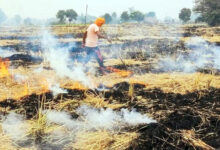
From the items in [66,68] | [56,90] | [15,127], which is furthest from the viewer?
[66,68]

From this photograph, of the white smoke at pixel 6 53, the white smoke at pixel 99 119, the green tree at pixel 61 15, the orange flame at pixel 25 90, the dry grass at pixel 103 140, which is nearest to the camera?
the dry grass at pixel 103 140

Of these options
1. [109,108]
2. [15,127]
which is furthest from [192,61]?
[15,127]

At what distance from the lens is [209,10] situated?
33031 millimetres

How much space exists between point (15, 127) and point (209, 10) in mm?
31871

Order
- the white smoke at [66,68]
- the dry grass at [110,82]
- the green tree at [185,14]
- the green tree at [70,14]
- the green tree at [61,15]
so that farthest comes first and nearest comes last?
the green tree at [70,14]
the green tree at [61,15]
the green tree at [185,14]
the white smoke at [66,68]
the dry grass at [110,82]

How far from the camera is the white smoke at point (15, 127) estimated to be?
15.5 ft

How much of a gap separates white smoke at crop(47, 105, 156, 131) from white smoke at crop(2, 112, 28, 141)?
0.50 metres

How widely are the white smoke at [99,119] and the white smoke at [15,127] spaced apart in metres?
0.50

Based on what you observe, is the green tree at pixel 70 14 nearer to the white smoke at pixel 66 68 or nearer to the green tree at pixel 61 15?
the green tree at pixel 61 15

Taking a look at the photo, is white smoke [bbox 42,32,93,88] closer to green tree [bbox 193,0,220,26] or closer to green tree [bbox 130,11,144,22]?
green tree [bbox 193,0,220,26]

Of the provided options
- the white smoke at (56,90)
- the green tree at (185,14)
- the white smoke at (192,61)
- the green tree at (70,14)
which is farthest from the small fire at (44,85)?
the green tree at (70,14)

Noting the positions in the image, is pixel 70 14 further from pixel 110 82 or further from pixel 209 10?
pixel 110 82

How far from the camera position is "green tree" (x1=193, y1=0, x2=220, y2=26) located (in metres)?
32.1

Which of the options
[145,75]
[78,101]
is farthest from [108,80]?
[78,101]
